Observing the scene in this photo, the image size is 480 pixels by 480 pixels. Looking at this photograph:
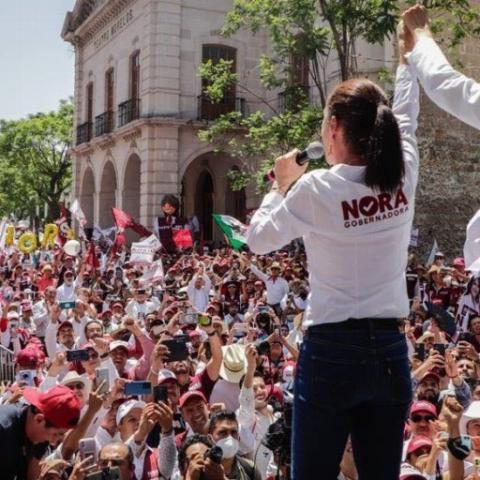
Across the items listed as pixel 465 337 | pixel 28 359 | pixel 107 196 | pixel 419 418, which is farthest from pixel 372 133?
pixel 107 196

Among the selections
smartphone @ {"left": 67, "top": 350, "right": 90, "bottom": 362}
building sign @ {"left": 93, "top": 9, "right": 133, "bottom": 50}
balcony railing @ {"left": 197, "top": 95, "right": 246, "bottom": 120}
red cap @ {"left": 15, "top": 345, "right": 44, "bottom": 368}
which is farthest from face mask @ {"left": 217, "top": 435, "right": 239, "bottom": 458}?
building sign @ {"left": 93, "top": 9, "right": 133, "bottom": 50}

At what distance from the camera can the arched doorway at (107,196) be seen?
30.4m

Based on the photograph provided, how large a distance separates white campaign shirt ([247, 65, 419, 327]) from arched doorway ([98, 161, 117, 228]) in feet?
94.0

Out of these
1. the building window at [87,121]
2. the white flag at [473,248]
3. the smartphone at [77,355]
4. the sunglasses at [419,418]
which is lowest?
the sunglasses at [419,418]

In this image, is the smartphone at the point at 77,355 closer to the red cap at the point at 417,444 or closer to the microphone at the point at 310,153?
the red cap at the point at 417,444

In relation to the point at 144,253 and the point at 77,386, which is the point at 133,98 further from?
the point at 77,386

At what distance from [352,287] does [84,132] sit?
104 feet

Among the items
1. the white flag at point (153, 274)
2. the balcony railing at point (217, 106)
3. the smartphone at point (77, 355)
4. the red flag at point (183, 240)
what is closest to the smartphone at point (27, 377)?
the smartphone at point (77, 355)

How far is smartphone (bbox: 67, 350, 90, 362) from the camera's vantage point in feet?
21.1

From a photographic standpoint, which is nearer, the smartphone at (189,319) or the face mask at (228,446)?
the face mask at (228,446)

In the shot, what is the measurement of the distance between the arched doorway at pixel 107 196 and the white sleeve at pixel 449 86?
28.6 meters

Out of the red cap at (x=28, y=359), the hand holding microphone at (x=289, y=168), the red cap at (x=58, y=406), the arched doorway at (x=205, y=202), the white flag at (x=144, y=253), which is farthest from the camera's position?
Result: the arched doorway at (x=205, y=202)

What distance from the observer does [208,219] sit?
2852 cm

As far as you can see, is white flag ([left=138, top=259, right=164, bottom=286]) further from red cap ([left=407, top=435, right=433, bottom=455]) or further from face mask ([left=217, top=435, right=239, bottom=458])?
red cap ([left=407, top=435, right=433, bottom=455])
